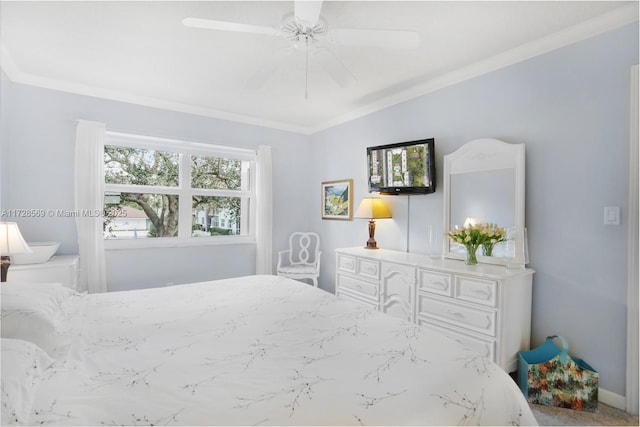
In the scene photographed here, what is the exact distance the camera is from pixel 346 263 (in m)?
3.40

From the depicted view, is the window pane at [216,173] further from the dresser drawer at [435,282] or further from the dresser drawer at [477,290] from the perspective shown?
the dresser drawer at [477,290]

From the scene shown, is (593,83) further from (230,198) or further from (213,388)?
(230,198)

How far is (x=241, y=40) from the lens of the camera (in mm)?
2334

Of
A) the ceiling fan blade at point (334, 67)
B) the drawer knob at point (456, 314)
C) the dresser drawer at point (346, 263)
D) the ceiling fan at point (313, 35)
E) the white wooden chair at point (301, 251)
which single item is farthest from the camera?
the white wooden chair at point (301, 251)

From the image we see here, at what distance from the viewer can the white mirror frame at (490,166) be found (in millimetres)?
2398

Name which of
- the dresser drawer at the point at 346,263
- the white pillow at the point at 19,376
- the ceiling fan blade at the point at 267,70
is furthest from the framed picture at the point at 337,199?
the white pillow at the point at 19,376

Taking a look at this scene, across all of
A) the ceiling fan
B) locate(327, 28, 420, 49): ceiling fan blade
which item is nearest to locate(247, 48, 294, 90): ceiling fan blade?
the ceiling fan

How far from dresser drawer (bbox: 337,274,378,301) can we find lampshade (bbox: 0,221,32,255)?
2.57 metres

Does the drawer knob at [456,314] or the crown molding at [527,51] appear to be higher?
the crown molding at [527,51]

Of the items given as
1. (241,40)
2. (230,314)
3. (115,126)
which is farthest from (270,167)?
(230,314)

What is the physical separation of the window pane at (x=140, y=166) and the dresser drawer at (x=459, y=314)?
309cm

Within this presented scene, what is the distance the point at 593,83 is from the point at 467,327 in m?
1.84

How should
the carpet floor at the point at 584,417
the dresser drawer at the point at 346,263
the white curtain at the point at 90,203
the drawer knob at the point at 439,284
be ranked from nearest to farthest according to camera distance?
1. the carpet floor at the point at 584,417
2. the drawer knob at the point at 439,284
3. the white curtain at the point at 90,203
4. the dresser drawer at the point at 346,263

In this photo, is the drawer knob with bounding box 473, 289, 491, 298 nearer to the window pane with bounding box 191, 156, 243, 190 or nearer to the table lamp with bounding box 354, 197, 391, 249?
the table lamp with bounding box 354, 197, 391, 249
